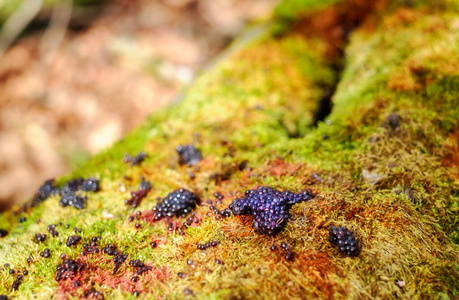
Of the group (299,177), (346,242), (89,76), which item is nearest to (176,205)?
(299,177)

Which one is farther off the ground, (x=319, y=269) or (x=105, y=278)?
(x=105, y=278)

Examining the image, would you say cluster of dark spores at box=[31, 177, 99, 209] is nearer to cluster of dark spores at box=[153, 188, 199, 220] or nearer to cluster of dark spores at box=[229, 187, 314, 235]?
cluster of dark spores at box=[153, 188, 199, 220]

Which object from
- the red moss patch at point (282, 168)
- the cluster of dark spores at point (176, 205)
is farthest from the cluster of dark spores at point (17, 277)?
the red moss patch at point (282, 168)

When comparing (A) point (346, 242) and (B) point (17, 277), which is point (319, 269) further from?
(B) point (17, 277)

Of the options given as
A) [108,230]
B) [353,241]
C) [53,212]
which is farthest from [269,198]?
[53,212]

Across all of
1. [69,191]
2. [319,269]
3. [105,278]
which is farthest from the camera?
[69,191]

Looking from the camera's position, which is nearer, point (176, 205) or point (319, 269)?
point (319, 269)

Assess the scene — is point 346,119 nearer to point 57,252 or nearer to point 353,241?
point 353,241
